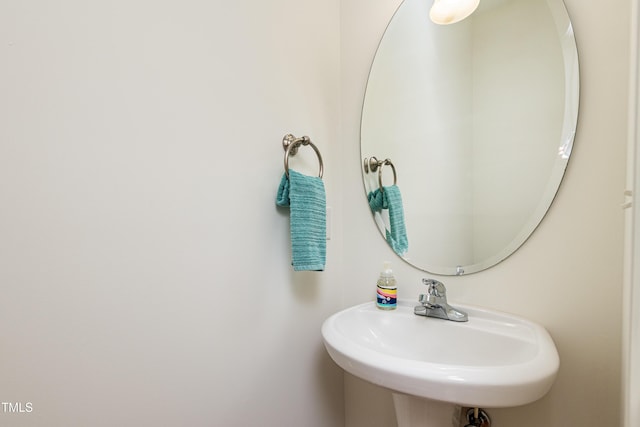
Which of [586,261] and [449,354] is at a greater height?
[586,261]

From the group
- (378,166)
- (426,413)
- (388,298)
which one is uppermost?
(378,166)

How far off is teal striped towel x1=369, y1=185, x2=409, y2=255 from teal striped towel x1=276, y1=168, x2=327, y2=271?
0.29m

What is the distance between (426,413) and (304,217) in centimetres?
62

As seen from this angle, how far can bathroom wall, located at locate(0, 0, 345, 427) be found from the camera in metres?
0.51

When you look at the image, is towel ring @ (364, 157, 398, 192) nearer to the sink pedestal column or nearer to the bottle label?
the bottle label

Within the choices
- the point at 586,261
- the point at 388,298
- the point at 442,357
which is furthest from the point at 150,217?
the point at 586,261

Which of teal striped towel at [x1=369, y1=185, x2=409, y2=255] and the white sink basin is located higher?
teal striped towel at [x1=369, y1=185, x2=409, y2=255]

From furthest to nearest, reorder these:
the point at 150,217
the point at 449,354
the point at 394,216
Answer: the point at 394,216, the point at 449,354, the point at 150,217

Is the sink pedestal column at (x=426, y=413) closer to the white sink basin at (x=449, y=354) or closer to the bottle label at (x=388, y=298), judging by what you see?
the white sink basin at (x=449, y=354)

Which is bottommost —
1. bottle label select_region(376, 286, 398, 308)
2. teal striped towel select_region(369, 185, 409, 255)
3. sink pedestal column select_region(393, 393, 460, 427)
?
sink pedestal column select_region(393, 393, 460, 427)

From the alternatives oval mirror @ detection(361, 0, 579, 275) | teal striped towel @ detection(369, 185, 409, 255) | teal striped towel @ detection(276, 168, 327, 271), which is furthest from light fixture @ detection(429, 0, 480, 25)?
teal striped towel @ detection(276, 168, 327, 271)

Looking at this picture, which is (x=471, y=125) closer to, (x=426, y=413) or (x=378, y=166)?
(x=378, y=166)

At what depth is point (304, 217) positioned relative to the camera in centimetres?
89

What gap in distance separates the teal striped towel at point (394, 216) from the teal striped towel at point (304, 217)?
0.94 ft
